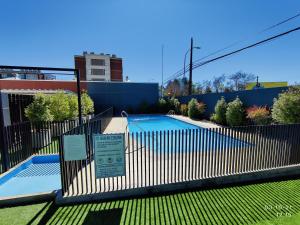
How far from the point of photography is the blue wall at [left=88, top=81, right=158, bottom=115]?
27.7m

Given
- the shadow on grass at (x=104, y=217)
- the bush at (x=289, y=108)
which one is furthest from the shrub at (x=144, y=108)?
the shadow on grass at (x=104, y=217)

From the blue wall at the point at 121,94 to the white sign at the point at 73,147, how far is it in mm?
23495

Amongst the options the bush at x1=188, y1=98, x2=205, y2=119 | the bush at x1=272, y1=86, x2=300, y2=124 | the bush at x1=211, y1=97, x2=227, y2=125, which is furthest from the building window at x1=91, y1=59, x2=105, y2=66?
the bush at x1=272, y1=86, x2=300, y2=124

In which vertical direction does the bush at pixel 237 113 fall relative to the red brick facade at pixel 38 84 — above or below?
below

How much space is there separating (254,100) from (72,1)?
1307cm

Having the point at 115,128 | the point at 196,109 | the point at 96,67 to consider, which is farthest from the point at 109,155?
the point at 96,67

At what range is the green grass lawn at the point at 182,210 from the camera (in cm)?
396

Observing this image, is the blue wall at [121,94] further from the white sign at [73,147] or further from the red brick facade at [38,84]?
the white sign at [73,147]

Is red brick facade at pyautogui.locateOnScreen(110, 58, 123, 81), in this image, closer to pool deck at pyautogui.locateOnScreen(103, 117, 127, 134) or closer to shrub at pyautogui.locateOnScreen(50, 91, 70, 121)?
pool deck at pyautogui.locateOnScreen(103, 117, 127, 134)

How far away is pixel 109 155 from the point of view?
5070 millimetres

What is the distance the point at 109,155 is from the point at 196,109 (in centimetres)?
1655

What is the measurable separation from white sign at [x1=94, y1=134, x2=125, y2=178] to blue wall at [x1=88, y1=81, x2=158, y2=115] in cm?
2356

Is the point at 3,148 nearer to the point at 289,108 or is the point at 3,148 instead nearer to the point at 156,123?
the point at 289,108

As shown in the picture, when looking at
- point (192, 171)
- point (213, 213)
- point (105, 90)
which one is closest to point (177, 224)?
point (213, 213)
